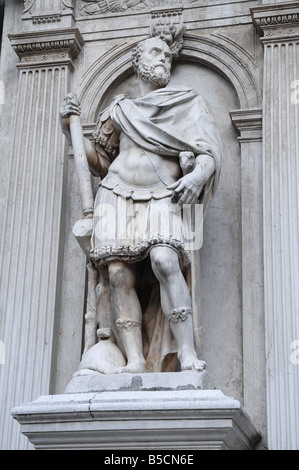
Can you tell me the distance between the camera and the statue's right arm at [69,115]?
7594mm

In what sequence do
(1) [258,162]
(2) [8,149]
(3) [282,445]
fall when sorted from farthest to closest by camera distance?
(2) [8,149], (1) [258,162], (3) [282,445]

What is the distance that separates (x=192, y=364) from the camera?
662cm

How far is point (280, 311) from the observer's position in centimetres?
725

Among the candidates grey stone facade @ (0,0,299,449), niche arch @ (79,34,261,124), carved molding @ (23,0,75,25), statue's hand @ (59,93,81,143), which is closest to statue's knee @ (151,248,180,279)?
grey stone facade @ (0,0,299,449)

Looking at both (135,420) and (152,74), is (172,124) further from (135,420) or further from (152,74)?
(135,420)

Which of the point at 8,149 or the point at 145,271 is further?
the point at 8,149

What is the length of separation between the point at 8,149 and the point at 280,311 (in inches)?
115

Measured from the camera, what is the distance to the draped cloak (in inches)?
280

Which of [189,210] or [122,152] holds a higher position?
[122,152]

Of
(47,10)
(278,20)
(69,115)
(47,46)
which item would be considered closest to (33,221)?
(69,115)

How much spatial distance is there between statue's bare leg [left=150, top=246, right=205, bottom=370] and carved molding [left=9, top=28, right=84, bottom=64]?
2587 millimetres

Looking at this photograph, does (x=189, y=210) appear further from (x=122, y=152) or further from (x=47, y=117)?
(x=47, y=117)
